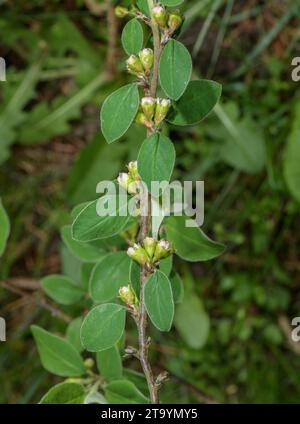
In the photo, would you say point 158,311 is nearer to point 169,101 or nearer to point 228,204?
point 169,101

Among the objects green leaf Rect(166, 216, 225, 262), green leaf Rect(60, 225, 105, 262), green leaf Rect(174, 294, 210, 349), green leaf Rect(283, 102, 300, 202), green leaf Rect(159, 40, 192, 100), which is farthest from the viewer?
green leaf Rect(174, 294, 210, 349)

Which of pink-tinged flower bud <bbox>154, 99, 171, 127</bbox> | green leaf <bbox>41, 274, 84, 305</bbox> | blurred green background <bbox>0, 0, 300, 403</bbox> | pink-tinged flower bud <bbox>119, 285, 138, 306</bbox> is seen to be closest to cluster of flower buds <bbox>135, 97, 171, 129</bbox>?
pink-tinged flower bud <bbox>154, 99, 171, 127</bbox>

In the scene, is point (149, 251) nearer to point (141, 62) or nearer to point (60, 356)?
point (141, 62)

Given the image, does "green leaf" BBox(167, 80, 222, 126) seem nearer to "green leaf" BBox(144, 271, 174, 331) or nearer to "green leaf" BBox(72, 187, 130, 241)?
"green leaf" BBox(72, 187, 130, 241)

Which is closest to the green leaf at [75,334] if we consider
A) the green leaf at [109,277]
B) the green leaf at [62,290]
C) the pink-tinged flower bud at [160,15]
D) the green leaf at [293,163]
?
the green leaf at [62,290]
